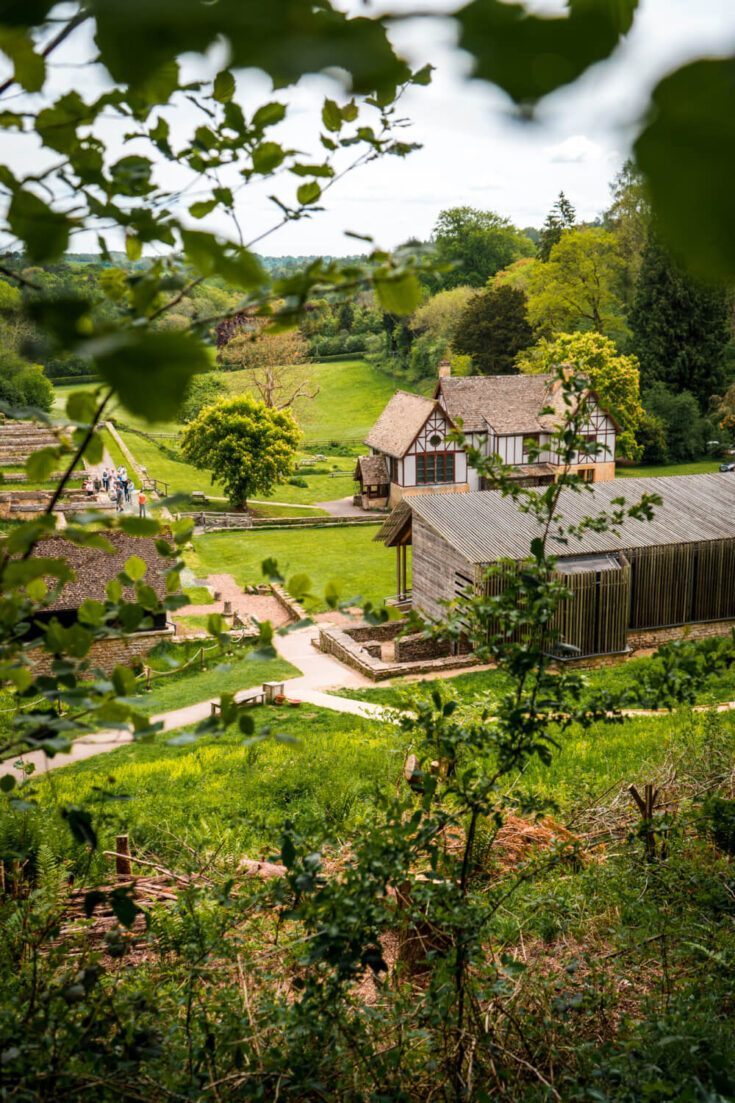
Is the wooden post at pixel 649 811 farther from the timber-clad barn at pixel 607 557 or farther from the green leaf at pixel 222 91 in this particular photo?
the timber-clad barn at pixel 607 557

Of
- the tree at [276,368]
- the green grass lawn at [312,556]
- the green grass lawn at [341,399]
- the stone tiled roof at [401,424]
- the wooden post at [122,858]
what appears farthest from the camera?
the green grass lawn at [341,399]


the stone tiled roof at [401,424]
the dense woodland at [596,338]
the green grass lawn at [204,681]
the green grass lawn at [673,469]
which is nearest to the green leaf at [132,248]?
the green grass lawn at [204,681]

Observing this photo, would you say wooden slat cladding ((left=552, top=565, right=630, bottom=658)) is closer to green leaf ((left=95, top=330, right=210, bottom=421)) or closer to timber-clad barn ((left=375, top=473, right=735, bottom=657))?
timber-clad barn ((left=375, top=473, right=735, bottom=657))

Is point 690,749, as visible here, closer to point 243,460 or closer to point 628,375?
point 243,460

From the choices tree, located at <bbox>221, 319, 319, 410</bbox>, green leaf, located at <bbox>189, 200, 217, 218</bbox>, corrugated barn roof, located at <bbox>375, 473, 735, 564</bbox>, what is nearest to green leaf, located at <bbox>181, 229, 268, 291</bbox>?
green leaf, located at <bbox>189, 200, 217, 218</bbox>

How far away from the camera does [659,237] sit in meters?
0.61

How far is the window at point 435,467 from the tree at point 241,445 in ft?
17.7

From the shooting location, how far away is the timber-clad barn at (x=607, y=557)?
58.0 feet

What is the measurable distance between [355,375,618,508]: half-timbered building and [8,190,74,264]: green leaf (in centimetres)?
3249

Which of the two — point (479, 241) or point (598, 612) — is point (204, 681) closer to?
point (598, 612)

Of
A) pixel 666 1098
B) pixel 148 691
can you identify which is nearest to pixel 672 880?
pixel 666 1098

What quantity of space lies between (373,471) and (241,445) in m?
5.77

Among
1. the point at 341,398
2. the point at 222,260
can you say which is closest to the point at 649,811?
the point at 222,260

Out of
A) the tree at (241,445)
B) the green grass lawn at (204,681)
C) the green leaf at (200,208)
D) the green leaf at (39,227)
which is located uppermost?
the green leaf at (200,208)
